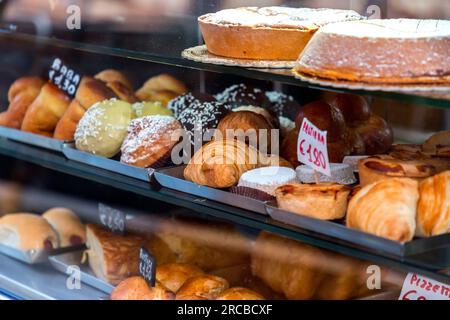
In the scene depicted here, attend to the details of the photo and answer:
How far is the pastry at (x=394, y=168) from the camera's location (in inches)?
74.1

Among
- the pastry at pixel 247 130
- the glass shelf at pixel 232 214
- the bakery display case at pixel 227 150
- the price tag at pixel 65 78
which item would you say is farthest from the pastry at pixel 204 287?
the price tag at pixel 65 78

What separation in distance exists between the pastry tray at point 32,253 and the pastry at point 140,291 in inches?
20.6

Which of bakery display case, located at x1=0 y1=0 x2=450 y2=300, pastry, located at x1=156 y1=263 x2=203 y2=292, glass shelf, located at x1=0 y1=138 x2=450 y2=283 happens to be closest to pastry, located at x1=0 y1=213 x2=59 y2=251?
bakery display case, located at x1=0 y1=0 x2=450 y2=300

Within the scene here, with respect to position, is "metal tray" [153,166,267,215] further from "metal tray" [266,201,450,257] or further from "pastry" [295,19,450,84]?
"pastry" [295,19,450,84]

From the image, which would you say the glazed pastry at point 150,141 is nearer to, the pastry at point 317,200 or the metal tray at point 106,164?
the metal tray at point 106,164

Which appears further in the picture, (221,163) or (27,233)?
(27,233)

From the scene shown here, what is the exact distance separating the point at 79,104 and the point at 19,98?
0.36 meters

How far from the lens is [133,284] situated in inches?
94.6

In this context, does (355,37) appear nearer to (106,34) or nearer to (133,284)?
(133,284)

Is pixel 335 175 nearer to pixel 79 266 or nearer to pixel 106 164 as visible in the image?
pixel 106 164

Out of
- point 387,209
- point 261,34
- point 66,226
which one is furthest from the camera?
point 66,226

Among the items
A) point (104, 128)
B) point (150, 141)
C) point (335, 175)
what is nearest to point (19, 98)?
point (104, 128)

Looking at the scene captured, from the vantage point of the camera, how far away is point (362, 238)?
174cm

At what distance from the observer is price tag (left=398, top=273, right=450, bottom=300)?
197cm
